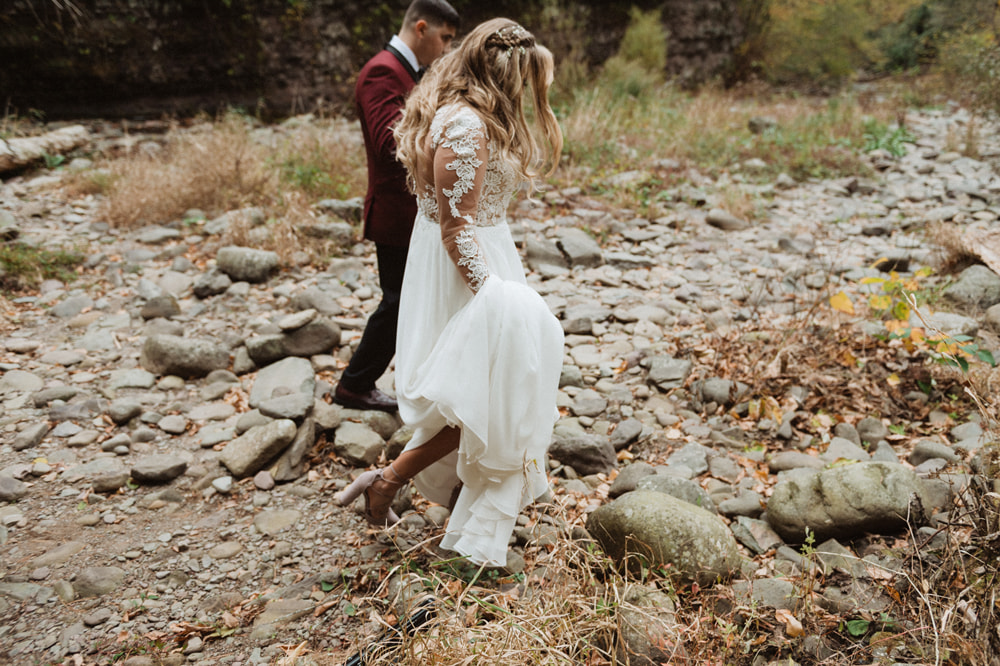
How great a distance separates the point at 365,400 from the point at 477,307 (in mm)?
1530

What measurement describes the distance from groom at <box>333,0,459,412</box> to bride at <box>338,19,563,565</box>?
584mm

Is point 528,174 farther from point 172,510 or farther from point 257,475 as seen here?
point 172,510

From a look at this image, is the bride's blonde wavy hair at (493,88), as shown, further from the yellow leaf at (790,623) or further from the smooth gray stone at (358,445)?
the yellow leaf at (790,623)

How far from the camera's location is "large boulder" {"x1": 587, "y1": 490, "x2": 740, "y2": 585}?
2.47 metres

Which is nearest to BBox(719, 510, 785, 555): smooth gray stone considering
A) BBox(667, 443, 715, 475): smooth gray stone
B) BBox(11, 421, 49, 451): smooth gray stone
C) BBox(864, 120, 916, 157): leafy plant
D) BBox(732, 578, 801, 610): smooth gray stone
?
BBox(732, 578, 801, 610): smooth gray stone

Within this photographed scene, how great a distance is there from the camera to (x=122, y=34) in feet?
31.8

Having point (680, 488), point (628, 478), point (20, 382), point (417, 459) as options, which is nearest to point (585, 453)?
point (628, 478)

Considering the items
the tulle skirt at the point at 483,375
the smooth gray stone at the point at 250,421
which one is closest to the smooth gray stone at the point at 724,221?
Answer: the tulle skirt at the point at 483,375

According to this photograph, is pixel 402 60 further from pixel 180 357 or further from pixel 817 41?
pixel 817 41

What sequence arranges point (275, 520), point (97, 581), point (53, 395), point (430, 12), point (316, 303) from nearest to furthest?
point (97, 581), point (275, 520), point (430, 12), point (53, 395), point (316, 303)

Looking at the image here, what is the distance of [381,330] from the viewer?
345 centimetres

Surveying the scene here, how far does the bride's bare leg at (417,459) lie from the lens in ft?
8.50

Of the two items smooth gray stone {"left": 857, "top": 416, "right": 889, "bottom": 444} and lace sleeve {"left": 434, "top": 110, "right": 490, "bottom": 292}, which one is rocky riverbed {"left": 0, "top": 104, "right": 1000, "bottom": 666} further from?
lace sleeve {"left": 434, "top": 110, "right": 490, "bottom": 292}

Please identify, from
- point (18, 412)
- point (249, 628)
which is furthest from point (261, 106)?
point (249, 628)
